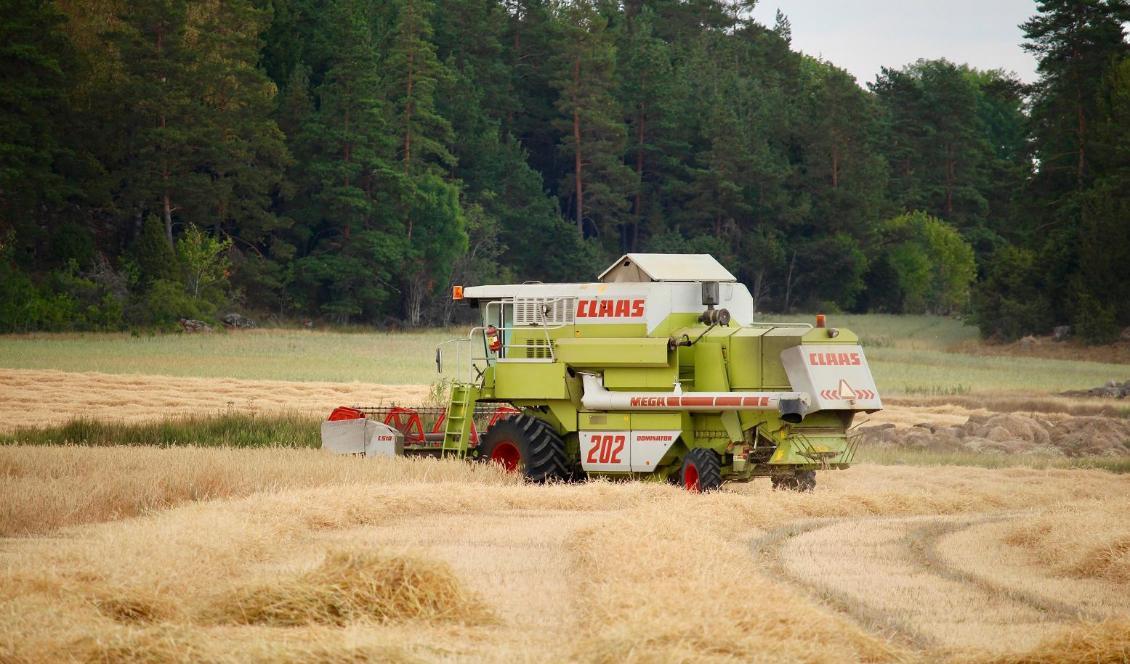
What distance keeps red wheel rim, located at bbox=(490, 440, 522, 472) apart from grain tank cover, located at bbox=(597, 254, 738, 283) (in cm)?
278

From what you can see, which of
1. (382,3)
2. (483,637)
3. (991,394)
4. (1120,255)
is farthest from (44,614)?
(382,3)

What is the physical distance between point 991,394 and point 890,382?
226 inches

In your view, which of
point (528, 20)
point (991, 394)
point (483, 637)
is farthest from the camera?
point (528, 20)

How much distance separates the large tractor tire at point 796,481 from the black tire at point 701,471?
37.5 inches

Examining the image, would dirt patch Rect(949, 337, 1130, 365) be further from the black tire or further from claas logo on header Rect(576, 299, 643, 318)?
the black tire

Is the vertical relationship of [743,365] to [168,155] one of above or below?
below

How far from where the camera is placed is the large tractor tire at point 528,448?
21.1 m

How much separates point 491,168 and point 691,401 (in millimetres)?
71369

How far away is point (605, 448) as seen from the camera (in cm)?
2123

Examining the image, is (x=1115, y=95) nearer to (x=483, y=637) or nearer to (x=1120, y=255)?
(x=1120, y=255)

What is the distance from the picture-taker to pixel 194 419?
30203 millimetres

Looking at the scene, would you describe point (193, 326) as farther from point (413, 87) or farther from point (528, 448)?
point (528, 448)

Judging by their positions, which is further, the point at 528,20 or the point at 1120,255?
the point at 528,20

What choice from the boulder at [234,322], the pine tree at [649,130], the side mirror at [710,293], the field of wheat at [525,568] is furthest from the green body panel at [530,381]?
the pine tree at [649,130]
